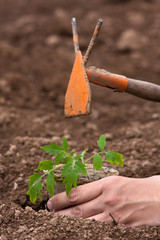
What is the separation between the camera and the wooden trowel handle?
5.88 ft

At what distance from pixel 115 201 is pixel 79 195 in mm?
191

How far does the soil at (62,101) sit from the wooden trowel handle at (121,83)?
1.75 ft

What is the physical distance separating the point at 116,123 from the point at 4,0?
3598 millimetres

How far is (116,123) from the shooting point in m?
3.28

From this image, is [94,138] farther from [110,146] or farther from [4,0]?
[4,0]

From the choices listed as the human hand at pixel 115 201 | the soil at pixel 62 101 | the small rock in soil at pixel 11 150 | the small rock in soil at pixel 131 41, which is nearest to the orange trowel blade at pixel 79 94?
the human hand at pixel 115 201

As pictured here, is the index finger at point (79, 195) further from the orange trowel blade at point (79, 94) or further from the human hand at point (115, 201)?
the orange trowel blade at point (79, 94)

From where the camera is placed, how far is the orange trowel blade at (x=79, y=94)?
66.7 inches

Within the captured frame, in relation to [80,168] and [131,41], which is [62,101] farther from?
[80,168]

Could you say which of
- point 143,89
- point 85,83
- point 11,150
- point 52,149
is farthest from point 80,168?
point 11,150

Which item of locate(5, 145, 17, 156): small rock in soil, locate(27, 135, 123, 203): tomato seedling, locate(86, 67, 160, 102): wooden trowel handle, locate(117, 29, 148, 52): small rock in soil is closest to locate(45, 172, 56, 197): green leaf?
locate(27, 135, 123, 203): tomato seedling

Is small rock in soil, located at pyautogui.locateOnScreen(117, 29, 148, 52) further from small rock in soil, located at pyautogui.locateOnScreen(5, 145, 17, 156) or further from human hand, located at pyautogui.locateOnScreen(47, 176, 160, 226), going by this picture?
human hand, located at pyautogui.locateOnScreen(47, 176, 160, 226)

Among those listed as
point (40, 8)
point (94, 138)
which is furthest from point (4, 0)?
point (94, 138)

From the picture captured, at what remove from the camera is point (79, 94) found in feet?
5.72
